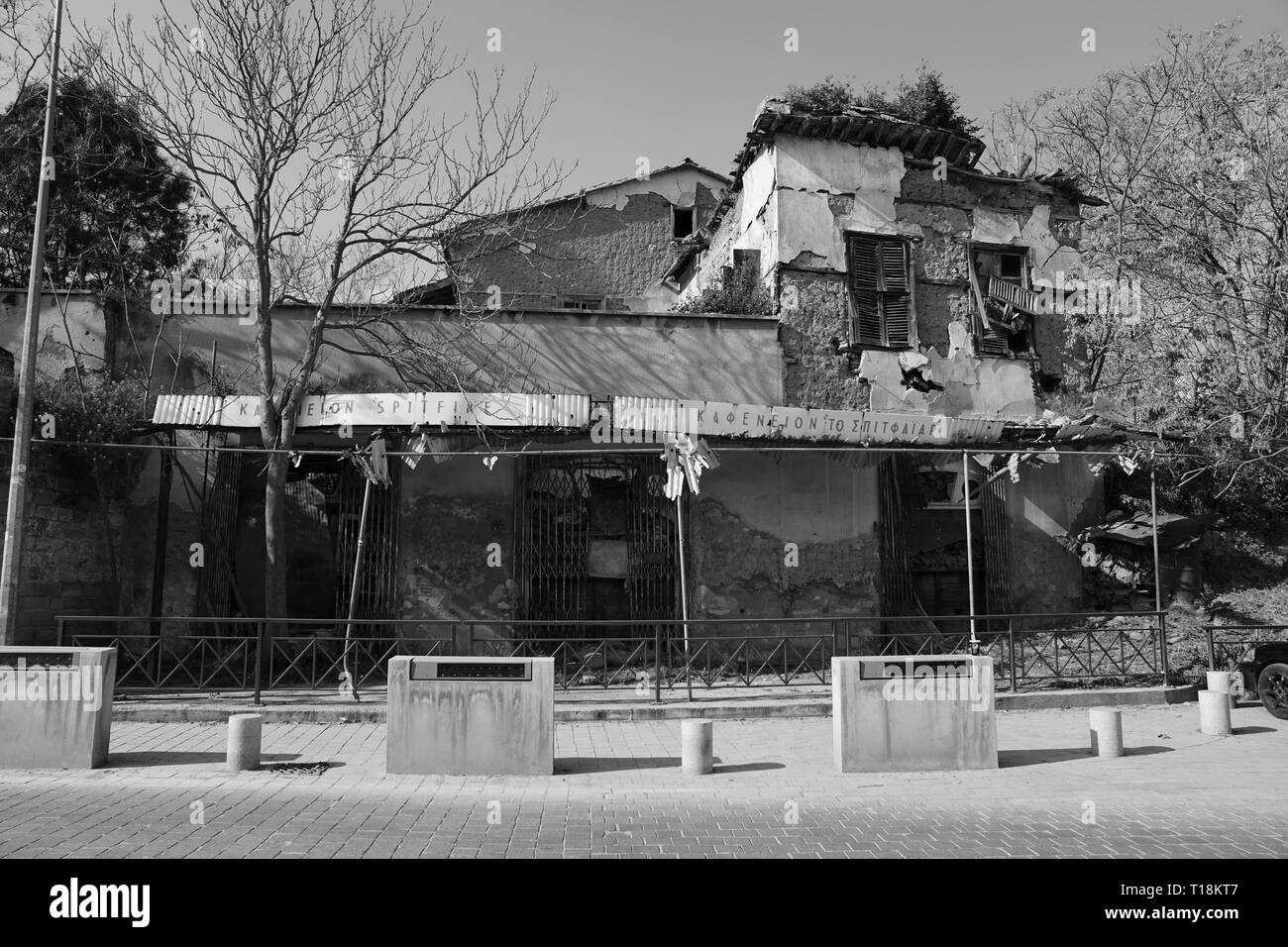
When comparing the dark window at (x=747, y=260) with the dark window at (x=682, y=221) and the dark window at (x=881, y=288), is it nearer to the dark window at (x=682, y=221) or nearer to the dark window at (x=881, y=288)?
the dark window at (x=881, y=288)

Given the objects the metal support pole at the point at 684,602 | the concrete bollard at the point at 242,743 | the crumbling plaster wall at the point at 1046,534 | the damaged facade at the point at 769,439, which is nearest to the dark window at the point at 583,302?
the damaged facade at the point at 769,439

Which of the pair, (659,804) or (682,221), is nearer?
(659,804)

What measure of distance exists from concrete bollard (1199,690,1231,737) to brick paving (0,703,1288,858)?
0.17 metres

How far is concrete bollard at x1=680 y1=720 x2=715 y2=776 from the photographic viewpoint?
352 inches

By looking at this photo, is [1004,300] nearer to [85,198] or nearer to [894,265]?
[894,265]

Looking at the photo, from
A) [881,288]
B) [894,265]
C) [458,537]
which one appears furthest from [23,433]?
[894,265]

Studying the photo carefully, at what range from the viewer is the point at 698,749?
8969 millimetres

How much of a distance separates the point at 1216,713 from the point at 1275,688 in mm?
1500

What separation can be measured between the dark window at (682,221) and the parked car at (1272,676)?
1824cm

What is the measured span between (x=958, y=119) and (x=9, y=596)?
2478cm

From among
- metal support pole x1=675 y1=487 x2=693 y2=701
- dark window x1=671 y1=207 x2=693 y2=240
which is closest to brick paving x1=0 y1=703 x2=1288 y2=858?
metal support pole x1=675 y1=487 x2=693 y2=701

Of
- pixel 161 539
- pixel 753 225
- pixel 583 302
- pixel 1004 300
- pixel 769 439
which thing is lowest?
pixel 161 539
